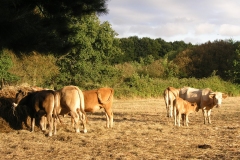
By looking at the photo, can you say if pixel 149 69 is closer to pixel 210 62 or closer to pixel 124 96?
pixel 210 62

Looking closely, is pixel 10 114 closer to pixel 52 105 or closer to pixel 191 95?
pixel 52 105

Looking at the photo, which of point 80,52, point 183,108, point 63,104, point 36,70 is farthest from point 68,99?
point 80,52

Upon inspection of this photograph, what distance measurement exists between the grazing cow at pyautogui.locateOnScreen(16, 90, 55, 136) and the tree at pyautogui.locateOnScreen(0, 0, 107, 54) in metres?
1.54

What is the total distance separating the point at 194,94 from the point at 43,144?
28.8ft

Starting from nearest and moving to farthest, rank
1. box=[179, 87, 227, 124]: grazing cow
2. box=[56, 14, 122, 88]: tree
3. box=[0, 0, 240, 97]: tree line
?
box=[0, 0, 240, 97]: tree line → box=[179, 87, 227, 124]: grazing cow → box=[56, 14, 122, 88]: tree

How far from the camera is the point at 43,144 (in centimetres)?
1010

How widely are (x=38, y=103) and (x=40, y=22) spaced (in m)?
3.24

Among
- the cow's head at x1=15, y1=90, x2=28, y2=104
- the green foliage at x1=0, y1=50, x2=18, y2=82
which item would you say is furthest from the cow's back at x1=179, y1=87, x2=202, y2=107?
the green foliage at x1=0, y1=50, x2=18, y2=82

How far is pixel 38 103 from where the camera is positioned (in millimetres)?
12055

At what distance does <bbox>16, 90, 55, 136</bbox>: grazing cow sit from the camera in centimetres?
1190

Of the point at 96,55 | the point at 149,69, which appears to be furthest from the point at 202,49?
the point at 96,55

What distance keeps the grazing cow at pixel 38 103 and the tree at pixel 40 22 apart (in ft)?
5.06

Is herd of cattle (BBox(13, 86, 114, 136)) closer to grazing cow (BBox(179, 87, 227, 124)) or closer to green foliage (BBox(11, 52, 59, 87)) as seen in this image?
grazing cow (BBox(179, 87, 227, 124))

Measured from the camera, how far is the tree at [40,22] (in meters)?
8.18
